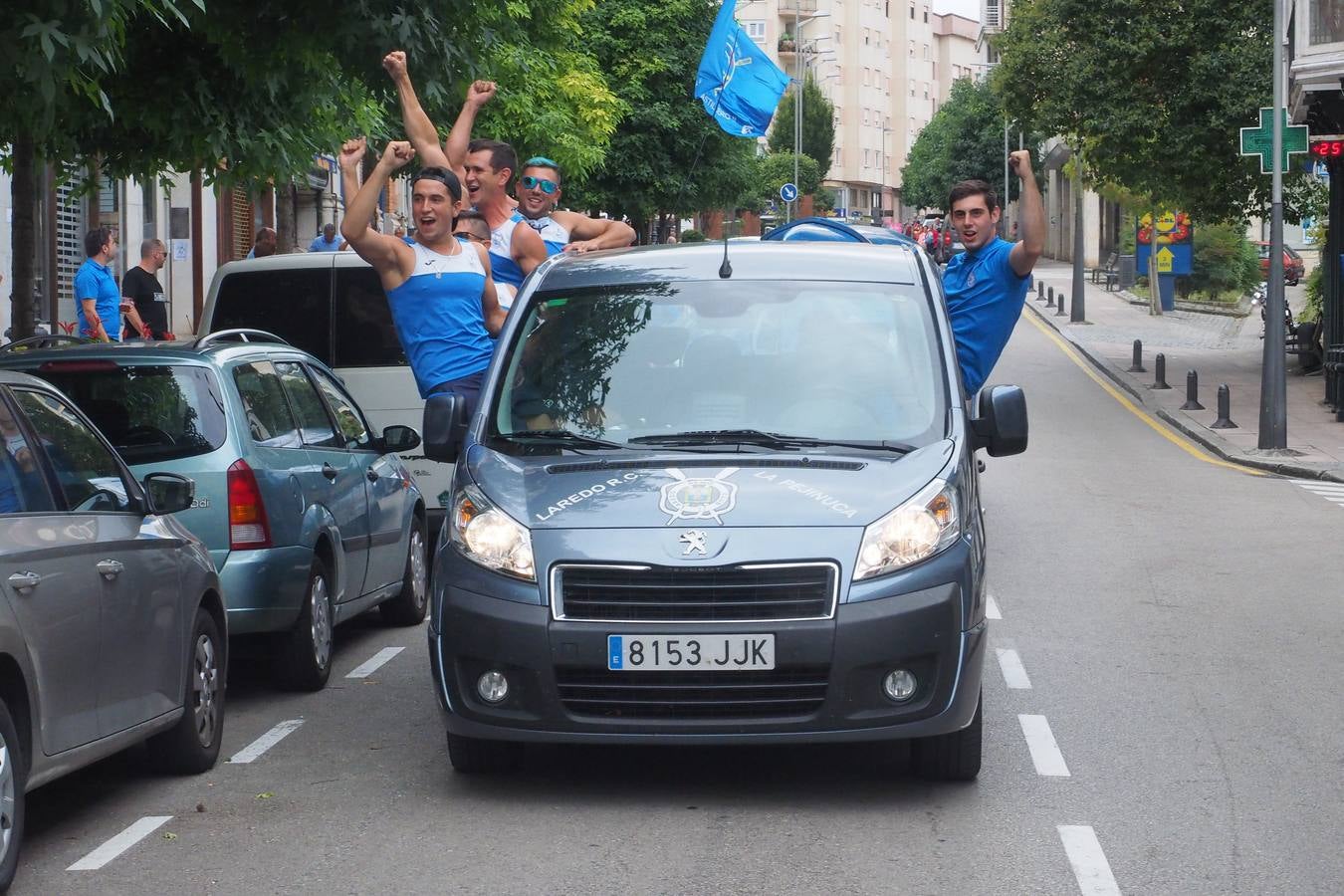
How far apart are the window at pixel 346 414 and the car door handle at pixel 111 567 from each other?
11.6 ft

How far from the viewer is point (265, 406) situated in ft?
29.3

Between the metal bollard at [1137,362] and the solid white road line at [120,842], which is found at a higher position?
the metal bollard at [1137,362]

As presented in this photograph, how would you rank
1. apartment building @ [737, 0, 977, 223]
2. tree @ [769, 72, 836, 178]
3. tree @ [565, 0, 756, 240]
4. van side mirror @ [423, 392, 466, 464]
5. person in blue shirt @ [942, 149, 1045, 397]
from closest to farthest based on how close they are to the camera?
van side mirror @ [423, 392, 466, 464], person in blue shirt @ [942, 149, 1045, 397], tree @ [565, 0, 756, 240], tree @ [769, 72, 836, 178], apartment building @ [737, 0, 977, 223]

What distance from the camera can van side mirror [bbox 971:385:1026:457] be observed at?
7156 millimetres

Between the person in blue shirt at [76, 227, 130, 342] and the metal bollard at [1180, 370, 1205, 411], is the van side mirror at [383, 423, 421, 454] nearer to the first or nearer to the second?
the person in blue shirt at [76, 227, 130, 342]

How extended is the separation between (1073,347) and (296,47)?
93.4ft

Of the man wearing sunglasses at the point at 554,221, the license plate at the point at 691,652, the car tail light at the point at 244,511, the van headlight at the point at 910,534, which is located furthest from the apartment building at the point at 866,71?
the license plate at the point at 691,652

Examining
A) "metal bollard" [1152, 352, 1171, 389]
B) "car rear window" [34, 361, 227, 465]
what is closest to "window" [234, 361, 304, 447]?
"car rear window" [34, 361, 227, 465]

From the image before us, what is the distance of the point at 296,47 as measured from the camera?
11477 mm

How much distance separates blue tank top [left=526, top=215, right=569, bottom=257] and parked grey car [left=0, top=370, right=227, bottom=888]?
3601 mm

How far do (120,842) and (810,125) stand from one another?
117 meters

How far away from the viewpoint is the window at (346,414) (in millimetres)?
9961

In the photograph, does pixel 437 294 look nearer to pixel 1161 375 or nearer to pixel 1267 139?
pixel 1267 139

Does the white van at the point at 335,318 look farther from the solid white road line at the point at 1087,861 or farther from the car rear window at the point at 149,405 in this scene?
the solid white road line at the point at 1087,861
